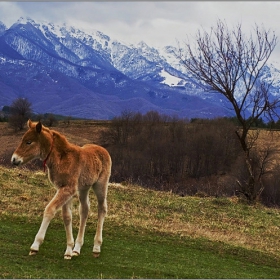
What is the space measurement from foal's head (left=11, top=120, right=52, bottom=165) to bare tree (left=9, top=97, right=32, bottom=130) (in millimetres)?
75408

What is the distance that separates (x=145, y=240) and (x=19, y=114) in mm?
76301

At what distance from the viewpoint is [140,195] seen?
2098 cm

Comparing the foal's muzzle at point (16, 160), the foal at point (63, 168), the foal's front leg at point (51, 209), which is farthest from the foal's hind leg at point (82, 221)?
the foal's muzzle at point (16, 160)

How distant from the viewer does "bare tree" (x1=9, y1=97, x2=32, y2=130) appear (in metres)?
81.2

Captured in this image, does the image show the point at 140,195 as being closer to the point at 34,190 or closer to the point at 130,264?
the point at 34,190

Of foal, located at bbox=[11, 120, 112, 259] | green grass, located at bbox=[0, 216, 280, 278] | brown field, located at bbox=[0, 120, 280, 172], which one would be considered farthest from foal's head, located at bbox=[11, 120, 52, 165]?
brown field, located at bbox=[0, 120, 280, 172]

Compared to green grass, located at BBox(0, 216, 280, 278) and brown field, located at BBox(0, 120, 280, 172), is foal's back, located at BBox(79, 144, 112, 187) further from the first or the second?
brown field, located at BBox(0, 120, 280, 172)

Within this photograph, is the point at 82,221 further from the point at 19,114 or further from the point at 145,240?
the point at 19,114

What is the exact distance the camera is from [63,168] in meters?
8.05

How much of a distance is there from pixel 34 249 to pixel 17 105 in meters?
83.1

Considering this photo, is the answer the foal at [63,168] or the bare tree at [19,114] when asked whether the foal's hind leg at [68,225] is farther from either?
the bare tree at [19,114]

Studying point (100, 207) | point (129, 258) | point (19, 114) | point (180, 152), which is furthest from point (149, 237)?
point (19, 114)

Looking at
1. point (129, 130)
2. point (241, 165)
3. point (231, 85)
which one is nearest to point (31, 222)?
point (231, 85)

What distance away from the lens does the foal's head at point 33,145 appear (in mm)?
7840
